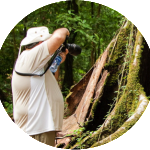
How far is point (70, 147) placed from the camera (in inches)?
123

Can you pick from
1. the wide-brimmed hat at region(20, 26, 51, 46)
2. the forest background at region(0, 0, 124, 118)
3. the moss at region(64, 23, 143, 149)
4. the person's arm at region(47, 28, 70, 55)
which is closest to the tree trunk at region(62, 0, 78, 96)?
the forest background at region(0, 0, 124, 118)

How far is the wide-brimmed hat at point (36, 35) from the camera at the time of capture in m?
3.15

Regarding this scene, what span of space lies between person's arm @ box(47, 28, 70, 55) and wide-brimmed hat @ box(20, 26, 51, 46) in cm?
8

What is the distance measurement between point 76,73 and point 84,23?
653mm

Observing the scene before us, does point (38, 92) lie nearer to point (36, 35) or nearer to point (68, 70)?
point (68, 70)

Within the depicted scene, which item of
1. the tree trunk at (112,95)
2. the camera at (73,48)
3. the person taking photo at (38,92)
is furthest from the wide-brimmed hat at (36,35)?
the tree trunk at (112,95)

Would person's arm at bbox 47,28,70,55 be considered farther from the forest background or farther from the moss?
the moss

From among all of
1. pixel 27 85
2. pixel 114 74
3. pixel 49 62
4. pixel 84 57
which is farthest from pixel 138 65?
pixel 27 85

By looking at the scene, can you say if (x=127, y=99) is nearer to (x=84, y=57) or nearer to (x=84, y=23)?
(x=84, y=57)

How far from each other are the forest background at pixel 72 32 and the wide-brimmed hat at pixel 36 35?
0.17 feet

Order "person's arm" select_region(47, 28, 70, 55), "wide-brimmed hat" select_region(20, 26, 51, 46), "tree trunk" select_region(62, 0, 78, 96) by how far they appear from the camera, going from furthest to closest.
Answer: "tree trunk" select_region(62, 0, 78, 96)
"wide-brimmed hat" select_region(20, 26, 51, 46)
"person's arm" select_region(47, 28, 70, 55)

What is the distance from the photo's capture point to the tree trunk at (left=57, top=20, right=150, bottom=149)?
10.3 feet

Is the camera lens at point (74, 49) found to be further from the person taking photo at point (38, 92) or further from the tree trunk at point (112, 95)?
the tree trunk at point (112, 95)

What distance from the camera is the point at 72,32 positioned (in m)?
3.28
